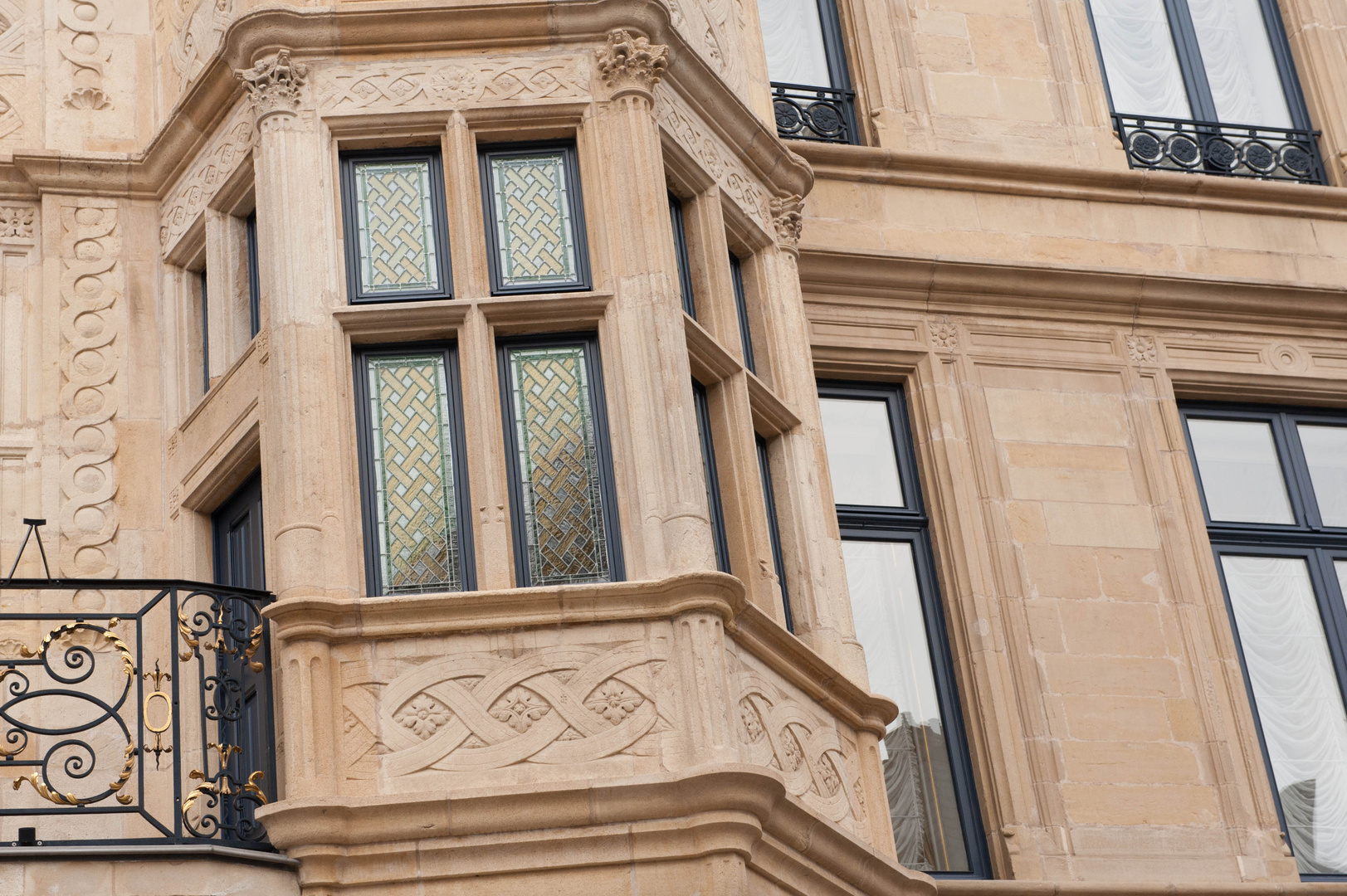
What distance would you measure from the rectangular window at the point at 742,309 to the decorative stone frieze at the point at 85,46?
326 centimetres

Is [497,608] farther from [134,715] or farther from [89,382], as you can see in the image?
[89,382]

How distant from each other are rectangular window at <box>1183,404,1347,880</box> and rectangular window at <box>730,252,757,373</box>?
3150mm

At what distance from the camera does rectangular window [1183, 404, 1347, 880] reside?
11938 millimetres

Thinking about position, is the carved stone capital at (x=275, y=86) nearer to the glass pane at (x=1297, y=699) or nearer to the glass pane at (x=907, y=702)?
the glass pane at (x=907, y=702)

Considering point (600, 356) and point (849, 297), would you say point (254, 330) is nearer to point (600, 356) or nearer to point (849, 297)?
point (600, 356)

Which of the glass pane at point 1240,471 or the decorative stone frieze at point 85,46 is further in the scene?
the glass pane at point 1240,471

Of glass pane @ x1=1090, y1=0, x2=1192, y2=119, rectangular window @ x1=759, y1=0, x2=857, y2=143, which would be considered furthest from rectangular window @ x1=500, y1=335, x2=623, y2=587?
glass pane @ x1=1090, y1=0, x2=1192, y2=119

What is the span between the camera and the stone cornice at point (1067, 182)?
1284cm

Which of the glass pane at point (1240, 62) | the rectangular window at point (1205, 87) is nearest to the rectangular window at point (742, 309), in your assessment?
the rectangular window at point (1205, 87)

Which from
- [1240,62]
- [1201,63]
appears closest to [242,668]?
[1201,63]

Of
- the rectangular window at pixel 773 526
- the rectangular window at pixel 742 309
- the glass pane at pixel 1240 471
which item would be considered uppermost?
the rectangular window at pixel 742 309

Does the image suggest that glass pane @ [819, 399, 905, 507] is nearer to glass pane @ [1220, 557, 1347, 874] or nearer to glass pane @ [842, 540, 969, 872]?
glass pane @ [842, 540, 969, 872]

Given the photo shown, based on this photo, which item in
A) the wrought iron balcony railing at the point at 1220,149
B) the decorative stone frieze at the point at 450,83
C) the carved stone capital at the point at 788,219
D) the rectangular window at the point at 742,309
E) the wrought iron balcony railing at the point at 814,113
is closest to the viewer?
the decorative stone frieze at the point at 450,83

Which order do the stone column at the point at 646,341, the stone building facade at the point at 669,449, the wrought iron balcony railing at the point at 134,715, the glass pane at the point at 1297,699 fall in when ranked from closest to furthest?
the wrought iron balcony railing at the point at 134,715 → the stone building facade at the point at 669,449 → the stone column at the point at 646,341 → the glass pane at the point at 1297,699
